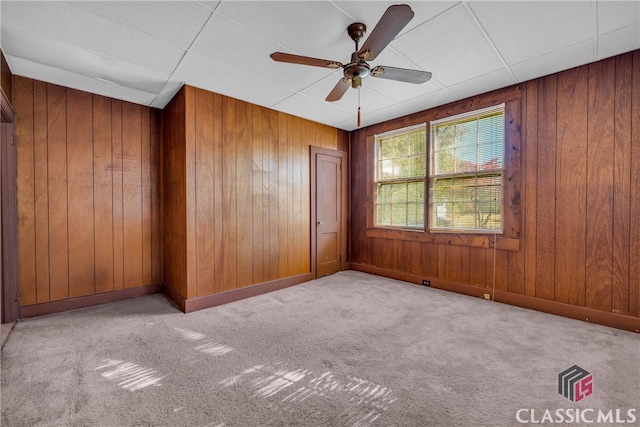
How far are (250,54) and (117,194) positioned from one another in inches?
102

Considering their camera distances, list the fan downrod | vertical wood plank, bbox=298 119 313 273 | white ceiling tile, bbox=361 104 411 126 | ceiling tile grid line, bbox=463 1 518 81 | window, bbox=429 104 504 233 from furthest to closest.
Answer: vertical wood plank, bbox=298 119 313 273 < white ceiling tile, bbox=361 104 411 126 < window, bbox=429 104 504 233 < the fan downrod < ceiling tile grid line, bbox=463 1 518 81

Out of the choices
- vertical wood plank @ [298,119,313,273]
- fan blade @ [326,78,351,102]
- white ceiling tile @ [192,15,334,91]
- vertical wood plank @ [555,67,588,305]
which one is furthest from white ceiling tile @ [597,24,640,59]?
vertical wood plank @ [298,119,313,273]

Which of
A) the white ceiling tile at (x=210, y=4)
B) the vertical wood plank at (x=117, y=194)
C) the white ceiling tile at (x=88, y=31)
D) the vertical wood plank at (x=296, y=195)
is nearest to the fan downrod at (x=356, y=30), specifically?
the white ceiling tile at (x=210, y=4)

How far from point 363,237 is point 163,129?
12.0 ft

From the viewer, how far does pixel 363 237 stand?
513cm

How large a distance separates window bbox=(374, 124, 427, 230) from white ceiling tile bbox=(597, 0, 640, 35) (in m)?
2.13

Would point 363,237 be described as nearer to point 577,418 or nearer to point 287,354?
point 287,354

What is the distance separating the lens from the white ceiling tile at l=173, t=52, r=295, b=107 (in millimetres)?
2786

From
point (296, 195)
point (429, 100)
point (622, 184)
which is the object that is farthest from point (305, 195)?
point (622, 184)

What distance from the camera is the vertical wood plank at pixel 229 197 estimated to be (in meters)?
3.58

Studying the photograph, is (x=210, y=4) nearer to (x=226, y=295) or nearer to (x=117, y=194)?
(x=117, y=194)

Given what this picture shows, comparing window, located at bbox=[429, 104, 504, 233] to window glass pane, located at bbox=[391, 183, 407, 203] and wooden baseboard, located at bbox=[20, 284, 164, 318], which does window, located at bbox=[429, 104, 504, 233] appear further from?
wooden baseboard, located at bbox=[20, 284, 164, 318]

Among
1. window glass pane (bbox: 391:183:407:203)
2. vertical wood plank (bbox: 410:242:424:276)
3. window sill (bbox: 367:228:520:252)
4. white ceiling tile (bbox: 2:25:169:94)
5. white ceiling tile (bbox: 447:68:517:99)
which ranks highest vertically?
white ceiling tile (bbox: 447:68:517:99)

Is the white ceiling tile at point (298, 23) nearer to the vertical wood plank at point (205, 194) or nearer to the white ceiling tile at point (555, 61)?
the vertical wood plank at point (205, 194)
